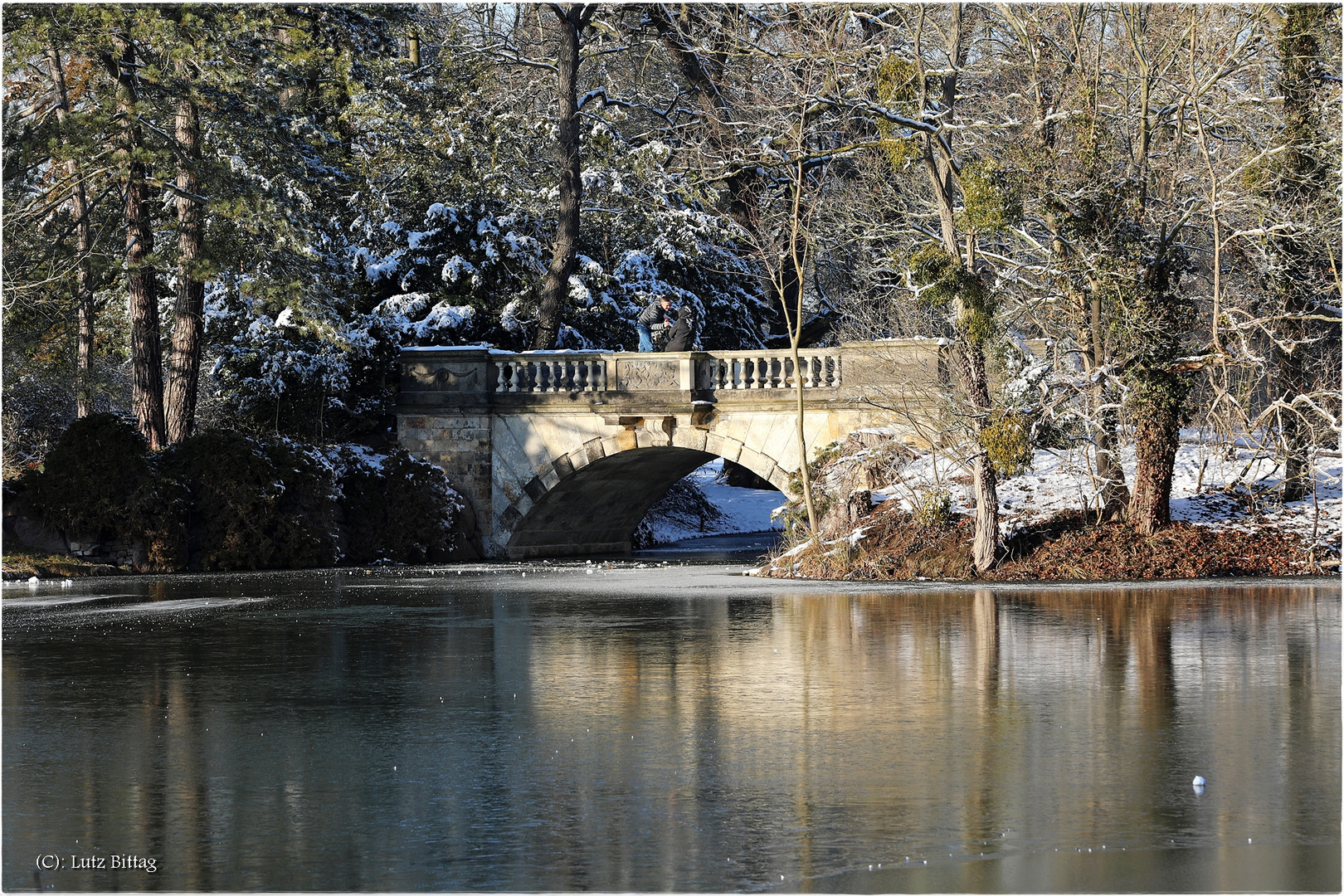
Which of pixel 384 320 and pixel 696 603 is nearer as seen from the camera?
pixel 696 603

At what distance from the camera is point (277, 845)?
6.38m

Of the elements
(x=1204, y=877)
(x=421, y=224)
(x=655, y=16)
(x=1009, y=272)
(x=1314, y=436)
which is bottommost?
(x=1204, y=877)

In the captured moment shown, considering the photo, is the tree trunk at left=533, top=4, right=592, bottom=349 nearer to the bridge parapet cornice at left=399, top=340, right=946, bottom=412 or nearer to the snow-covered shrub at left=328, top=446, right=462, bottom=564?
the bridge parapet cornice at left=399, top=340, right=946, bottom=412

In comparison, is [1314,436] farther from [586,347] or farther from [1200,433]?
[586,347]

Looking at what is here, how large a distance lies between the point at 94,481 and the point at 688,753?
18.9 m

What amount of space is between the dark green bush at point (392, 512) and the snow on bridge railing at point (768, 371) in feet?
17.7

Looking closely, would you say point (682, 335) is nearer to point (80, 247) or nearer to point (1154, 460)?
point (1154, 460)

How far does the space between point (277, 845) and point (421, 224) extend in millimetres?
26903

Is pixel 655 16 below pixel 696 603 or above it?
above

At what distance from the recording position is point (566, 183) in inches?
1224

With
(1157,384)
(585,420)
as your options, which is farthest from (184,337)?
(1157,384)

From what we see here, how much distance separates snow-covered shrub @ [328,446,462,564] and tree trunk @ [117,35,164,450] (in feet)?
10.4

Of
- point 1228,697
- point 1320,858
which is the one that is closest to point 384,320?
point 1228,697

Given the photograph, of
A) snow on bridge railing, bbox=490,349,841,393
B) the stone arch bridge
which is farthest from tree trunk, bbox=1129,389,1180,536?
snow on bridge railing, bbox=490,349,841,393
